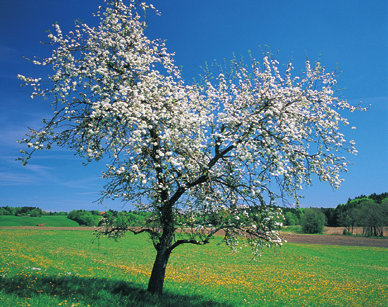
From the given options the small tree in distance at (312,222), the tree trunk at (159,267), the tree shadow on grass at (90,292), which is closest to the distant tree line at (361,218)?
the small tree in distance at (312,222)

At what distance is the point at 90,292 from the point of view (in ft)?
39.3

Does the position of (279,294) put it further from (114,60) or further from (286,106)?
(114,60)

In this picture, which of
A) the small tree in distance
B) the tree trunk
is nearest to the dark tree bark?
the tree trunk

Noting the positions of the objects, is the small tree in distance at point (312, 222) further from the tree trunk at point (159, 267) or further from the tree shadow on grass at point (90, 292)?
the tree trunk at point (159, 267)

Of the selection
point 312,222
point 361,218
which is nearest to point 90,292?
point 361,218

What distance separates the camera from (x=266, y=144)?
1038 cm

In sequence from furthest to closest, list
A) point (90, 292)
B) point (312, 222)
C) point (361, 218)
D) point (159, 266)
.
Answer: point (312, 222) → point (361, 218) → point (159, 266) → point (90, 292)

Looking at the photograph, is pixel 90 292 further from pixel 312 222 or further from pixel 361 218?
pixel 312 222

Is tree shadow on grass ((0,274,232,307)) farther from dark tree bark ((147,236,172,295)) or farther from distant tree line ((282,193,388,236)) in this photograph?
distant tree line ((282,193,388,236))

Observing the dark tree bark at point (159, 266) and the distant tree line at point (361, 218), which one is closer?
the dark tree bark at point (159, 266)

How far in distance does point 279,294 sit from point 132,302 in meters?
12.3

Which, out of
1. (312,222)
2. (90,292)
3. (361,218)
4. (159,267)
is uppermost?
(159,267)

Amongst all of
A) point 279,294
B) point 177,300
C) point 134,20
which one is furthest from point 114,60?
point 279,294

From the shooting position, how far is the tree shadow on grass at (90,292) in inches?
425
